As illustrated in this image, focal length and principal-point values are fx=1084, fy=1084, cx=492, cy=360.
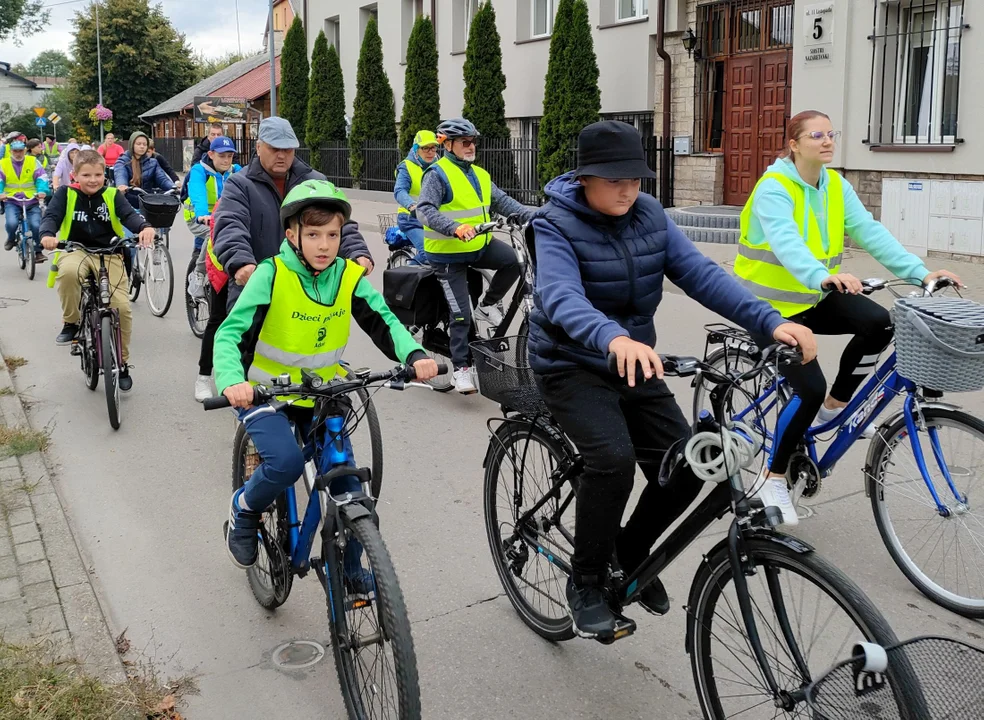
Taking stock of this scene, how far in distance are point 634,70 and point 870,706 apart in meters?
18.9

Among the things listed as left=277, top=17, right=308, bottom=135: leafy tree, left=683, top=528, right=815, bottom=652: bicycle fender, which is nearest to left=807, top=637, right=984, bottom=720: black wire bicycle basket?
left=683, top=528, right=815, bottom=652: bicycle fender

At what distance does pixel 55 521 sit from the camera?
536cm

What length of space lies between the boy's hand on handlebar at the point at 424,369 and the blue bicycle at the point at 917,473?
3.84 ft

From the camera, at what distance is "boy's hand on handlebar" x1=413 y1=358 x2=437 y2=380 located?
12.0ft

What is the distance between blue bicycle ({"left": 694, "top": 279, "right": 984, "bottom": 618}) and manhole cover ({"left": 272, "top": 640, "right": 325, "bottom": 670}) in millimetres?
1822

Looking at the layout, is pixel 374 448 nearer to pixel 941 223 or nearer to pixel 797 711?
pixel 797 711

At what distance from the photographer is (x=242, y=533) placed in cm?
416

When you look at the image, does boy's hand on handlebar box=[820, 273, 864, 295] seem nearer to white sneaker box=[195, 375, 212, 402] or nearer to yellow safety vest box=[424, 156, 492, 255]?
yellow safety vest box=[424, 156, 492, 255]

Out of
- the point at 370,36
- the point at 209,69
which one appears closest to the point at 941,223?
the point at 370,36

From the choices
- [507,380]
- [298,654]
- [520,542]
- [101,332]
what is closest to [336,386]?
[507,380]

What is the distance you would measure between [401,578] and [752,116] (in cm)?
1445

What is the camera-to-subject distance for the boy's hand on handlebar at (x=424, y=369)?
3650 millimetres

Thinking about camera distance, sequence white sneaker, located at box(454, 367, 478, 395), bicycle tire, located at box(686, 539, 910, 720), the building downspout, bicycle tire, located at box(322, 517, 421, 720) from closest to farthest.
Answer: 1. bicycle tire, located at box(686, 539, 910, 720)
2. bicycle tire, located at box(322, 517, 421, 720)
3. white sneaker, located at box(454, 367, 478, 395)
4. the building downspout

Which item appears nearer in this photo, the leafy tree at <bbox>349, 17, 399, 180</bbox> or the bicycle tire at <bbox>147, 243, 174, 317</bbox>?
the bicycle tire at <bbox>147, 243, 174, 317</bbox>
